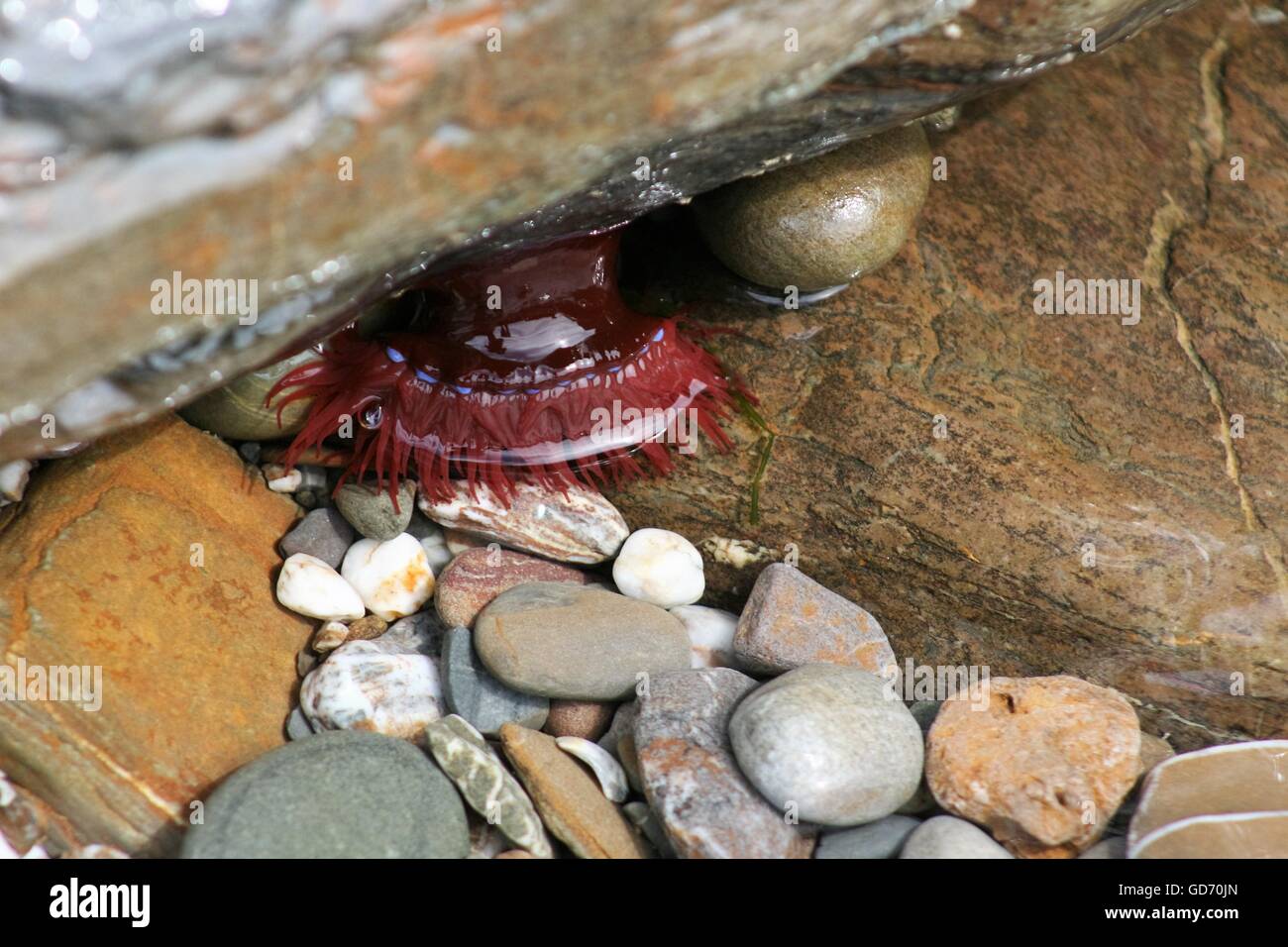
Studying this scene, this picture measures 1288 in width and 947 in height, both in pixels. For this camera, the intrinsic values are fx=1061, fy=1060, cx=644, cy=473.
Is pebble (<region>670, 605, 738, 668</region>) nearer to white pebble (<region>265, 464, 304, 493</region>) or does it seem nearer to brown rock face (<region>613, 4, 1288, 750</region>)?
brown rock face (<region>613, 4, 1288, 750</region>)

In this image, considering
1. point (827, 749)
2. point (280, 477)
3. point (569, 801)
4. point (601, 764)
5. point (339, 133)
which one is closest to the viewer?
point (339, 133)

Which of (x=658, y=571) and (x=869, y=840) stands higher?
(x=658, y=571)

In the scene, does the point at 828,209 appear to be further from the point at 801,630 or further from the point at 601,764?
the point at 601,764

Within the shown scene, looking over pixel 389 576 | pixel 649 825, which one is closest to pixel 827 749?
pixel 649 825

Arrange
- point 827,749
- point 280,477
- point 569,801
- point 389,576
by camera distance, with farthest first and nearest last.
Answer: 1. point 280,477
2. point 389,576
3. point 569,801
4. point 827,749

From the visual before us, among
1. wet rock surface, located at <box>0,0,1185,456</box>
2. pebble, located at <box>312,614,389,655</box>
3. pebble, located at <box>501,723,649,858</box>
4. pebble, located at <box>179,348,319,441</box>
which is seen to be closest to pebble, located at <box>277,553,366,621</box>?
pebble, located at <box>312,614,389,655</box>

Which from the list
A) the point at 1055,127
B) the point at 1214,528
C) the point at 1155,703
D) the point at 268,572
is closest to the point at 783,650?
the point at 1155,703

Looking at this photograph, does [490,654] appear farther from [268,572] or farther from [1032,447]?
[1032,447]
